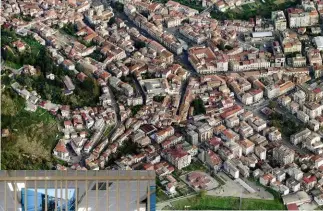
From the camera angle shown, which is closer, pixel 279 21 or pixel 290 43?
pixel 290 43

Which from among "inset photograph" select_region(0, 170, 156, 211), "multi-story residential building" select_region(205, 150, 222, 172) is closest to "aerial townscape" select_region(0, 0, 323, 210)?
"multi-story residential building" select_region(205, 150, 222, 172)

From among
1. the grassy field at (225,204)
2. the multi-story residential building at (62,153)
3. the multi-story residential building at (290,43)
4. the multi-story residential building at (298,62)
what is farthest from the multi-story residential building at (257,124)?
the multi-story residential building at (62,153)

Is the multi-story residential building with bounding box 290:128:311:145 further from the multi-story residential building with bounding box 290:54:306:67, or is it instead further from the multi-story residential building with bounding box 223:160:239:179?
the multi-story residential building with bounding box 290:54:306:67

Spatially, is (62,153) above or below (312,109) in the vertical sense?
below

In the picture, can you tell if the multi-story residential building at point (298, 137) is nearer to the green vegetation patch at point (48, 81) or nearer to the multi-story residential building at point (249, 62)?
the multi-story residential building at point (249, 62)

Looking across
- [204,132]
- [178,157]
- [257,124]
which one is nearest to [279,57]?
[257,124]

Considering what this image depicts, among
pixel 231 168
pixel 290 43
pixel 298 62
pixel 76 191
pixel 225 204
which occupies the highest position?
pixel 76 191

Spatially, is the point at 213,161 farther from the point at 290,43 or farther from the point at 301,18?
the point at 301,18
